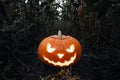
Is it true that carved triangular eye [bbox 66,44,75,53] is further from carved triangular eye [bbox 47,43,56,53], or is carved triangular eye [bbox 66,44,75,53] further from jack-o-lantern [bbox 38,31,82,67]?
carved triangular eye [bbox 47,43,56,53]

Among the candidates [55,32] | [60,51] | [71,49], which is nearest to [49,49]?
[60,51]

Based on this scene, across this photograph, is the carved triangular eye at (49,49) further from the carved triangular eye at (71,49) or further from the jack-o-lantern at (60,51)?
the carved triangular eye at (71,49)

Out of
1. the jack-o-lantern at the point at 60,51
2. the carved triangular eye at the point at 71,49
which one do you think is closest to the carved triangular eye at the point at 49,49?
the jack-o-lantern at the point at 60,51

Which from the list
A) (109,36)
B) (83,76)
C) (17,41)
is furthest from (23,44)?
(109,36)

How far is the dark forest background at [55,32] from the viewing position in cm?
290

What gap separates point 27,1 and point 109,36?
4.41 ft

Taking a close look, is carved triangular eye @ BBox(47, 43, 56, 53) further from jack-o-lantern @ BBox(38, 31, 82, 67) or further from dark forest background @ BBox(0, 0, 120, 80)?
dark forest background @ BBox(0, 0, 120, 80)

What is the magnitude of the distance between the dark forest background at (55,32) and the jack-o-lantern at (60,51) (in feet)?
0.49

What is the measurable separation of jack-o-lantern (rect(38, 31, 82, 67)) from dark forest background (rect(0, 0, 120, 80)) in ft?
0.49

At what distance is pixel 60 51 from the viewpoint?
2.87 m

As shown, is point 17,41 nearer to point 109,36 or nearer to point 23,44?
point 23,44

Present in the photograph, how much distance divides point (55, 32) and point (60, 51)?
1073 millimetres

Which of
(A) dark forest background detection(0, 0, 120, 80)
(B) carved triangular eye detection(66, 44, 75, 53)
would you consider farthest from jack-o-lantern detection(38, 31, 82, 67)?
(A) dark forest background detection(0, 0, 120, 80)

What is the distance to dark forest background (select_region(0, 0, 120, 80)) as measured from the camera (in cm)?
290
